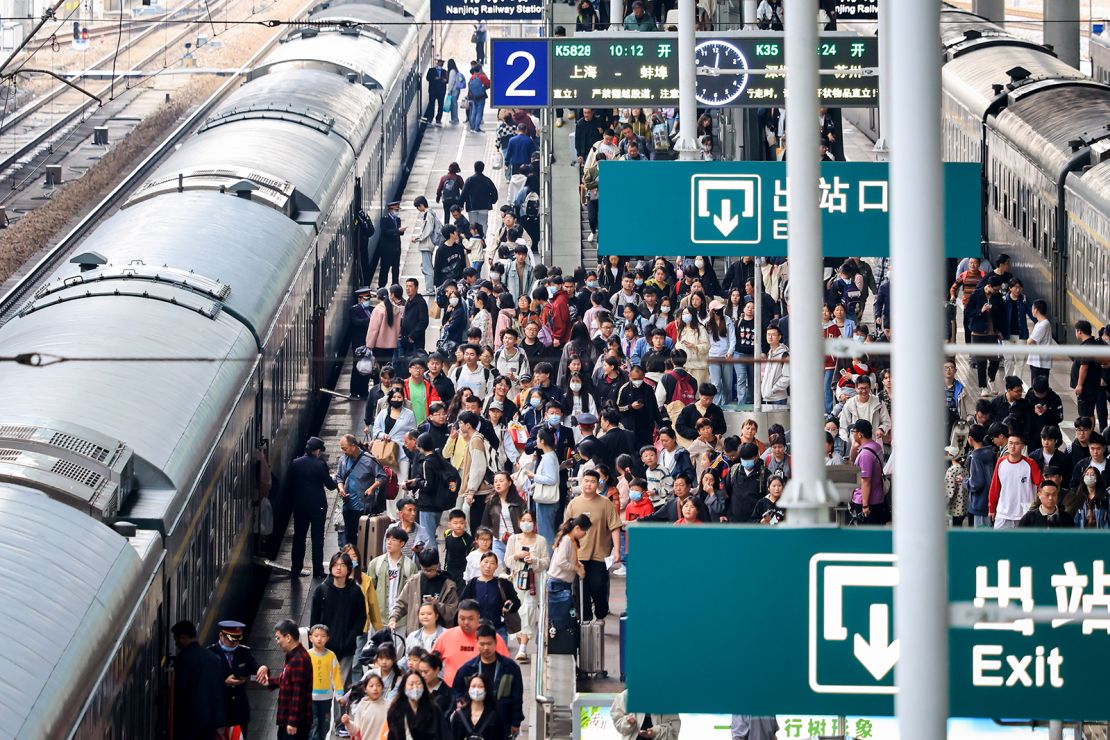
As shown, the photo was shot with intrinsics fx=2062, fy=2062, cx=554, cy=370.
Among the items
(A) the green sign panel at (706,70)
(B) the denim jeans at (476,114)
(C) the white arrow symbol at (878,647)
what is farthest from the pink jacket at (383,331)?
(B) the denim jeans at (476,114)

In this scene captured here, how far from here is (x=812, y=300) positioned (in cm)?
661

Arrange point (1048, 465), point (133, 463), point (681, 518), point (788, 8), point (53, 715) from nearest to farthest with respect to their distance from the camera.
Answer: point (788, 8), point (53, 715), point (133, 463), point (681, 518), point (1048, 465)

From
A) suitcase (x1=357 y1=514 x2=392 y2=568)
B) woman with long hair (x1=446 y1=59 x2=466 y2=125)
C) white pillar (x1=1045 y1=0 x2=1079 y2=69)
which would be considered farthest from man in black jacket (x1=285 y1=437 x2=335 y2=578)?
woman with long hair (x1=446 y1=59 x2=466 y2=125)

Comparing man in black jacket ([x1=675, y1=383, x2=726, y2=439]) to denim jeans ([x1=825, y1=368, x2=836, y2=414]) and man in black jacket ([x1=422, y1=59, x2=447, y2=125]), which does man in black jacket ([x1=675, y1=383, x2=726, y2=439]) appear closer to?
denim jeans ([x1=825, y1=368, x2=836, y2=414])

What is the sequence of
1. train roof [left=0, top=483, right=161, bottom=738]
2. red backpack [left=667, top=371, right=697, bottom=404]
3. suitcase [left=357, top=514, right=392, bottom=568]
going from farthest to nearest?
red backpack [left=667, top=371, right=697, bottom=404]
suitcase [left=357, top=514, right=392, bottom=568]
train roof [left=0, top=483, right=161, bottom=738]

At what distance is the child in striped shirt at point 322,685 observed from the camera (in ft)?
44.4

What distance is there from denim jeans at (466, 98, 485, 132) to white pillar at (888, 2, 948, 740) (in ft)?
131

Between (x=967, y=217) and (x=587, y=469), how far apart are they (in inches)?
145

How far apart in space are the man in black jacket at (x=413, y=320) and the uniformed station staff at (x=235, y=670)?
955cm

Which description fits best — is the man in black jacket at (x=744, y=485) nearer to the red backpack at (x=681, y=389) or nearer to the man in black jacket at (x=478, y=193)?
the red backpack at (x=681, y=389)

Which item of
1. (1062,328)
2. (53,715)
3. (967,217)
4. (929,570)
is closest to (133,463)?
(53,715)

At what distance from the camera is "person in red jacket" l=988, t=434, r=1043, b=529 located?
15.8 meters

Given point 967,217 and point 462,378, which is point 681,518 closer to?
point 967,217

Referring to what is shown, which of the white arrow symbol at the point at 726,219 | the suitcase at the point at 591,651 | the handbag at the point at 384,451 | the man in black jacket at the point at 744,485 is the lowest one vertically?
the suitcase at the point at 591,651
